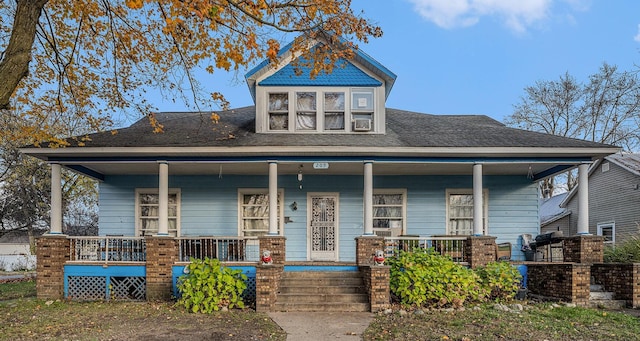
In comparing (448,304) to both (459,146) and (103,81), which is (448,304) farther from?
(103,81)

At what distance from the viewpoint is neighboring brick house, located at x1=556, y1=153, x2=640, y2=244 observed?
15.8 m

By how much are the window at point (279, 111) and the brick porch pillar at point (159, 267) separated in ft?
12.5

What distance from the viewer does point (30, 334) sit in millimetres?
6645

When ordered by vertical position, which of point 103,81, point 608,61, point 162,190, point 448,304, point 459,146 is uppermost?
point 608,61

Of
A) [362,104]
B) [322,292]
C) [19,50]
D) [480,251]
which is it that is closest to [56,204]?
[19,50]

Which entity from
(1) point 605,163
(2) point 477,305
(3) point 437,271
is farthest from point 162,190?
(1) point 605,163

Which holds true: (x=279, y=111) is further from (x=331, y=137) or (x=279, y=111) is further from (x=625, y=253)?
(x=625, y=253)

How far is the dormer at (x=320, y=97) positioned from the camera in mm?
11180

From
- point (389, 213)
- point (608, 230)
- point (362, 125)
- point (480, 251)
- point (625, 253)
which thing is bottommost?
point (608, 230)

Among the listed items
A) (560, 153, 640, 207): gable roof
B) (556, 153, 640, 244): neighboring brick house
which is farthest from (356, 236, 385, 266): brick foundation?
(560, 153, 640, 207): gable roof

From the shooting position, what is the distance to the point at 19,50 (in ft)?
19.6

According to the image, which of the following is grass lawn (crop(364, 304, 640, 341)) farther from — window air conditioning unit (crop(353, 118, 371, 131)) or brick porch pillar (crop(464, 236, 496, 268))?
window air conditioning unit (crop(353, 118, 371, 131))

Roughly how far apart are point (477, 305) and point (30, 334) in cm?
762

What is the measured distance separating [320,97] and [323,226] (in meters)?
3.49
